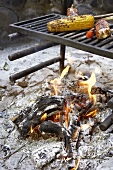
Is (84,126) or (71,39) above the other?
(71,39)

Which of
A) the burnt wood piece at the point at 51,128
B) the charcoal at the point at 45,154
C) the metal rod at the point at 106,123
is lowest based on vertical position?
the charcoal at the point at 45,154

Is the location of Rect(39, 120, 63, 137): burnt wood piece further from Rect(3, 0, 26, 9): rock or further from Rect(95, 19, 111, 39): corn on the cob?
Rect(3, 0, 26, 9): rock

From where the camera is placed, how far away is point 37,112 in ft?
8.23

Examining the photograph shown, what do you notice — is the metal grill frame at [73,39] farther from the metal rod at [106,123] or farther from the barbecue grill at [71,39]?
the metal rod at [106,123]

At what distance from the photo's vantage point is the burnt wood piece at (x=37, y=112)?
8.01 ft

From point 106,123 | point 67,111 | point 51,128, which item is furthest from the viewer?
point 67,111

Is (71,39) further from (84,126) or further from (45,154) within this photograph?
(45,154)

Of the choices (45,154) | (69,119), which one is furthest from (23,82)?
(45,154)

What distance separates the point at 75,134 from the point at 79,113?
0.25 m

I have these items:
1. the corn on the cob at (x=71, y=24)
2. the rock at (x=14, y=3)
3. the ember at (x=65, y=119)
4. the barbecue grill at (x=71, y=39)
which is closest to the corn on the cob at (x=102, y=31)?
the barbecue grill at (x=71, y=39)

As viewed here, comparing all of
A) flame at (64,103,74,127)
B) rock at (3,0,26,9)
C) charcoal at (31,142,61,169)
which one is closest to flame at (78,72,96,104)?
flame at (64,103,74,127)

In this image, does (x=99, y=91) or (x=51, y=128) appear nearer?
(x=51, y=128)

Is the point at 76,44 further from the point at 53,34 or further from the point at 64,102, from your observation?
the point at 64,102

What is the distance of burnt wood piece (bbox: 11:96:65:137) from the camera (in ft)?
8.01
